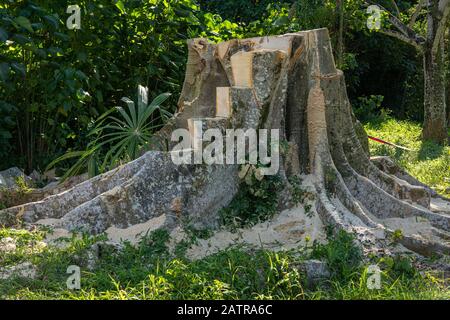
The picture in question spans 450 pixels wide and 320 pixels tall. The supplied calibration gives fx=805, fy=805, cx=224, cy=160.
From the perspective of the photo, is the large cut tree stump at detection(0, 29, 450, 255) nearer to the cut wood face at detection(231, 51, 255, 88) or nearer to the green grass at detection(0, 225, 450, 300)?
the cut wood face at detection(231, 51, 255, 88)

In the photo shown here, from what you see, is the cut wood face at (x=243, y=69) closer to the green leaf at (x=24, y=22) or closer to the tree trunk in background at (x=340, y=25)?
the green leaf at (x=24, y=22)

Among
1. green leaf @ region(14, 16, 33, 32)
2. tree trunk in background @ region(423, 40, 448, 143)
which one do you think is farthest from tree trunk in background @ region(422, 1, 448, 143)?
green leaf @ region(14, 16, 33, 32)

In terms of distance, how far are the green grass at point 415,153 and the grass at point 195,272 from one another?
12.9 ft

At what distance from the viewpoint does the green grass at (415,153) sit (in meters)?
9.87

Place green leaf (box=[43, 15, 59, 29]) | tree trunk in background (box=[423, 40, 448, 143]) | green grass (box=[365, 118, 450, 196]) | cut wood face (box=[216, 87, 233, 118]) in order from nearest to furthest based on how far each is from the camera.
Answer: cut wood face (box=[216, 87, 233, 118]), green leaf (box=[43, 15, 59, 29]), green grass (box=[365, 118, 450, 196]), tree trunk in background (box=[423, 40, 448, 143])

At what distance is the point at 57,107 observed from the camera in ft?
28.9

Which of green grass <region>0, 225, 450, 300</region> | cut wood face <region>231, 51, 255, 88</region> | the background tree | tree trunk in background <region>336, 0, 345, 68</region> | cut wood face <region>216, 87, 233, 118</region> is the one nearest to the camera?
green grass <region>0, 225, 450, 300</region>

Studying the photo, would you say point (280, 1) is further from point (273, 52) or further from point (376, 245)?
point (376, 245)

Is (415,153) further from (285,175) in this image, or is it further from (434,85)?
(285,175)

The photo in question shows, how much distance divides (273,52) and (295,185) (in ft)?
3.54

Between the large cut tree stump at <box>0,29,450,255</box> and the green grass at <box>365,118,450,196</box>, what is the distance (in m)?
2.48

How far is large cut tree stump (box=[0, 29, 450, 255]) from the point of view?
6148 mm

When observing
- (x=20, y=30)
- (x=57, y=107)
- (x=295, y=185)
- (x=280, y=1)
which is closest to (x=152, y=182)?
(x=295, y=185)

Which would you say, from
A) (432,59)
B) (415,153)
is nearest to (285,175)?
(415,153)
